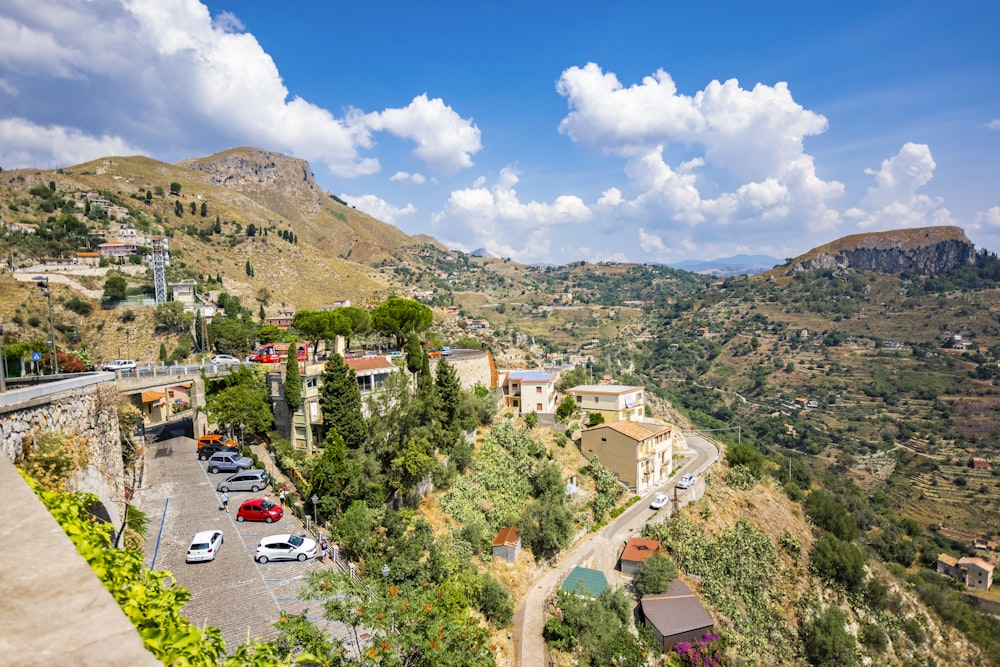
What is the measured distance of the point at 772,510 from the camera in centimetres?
3997

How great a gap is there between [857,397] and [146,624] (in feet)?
373

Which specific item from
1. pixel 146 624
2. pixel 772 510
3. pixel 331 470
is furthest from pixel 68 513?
pixel 772 510

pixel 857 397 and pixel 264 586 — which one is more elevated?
pixel 264 586

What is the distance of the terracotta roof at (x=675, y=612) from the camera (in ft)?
86.2

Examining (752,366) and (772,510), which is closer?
(772,510)

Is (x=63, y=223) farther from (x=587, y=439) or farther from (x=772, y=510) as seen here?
(x=772, y=510)

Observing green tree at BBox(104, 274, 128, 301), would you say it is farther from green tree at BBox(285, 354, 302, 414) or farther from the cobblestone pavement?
green tree at BBox(285, 354, 302, 414)

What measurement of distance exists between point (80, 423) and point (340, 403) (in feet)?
49.9

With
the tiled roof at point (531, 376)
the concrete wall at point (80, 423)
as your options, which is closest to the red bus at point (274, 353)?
the tiled roof at point (531, 376)

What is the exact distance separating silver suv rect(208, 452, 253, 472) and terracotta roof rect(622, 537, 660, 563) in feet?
71.3

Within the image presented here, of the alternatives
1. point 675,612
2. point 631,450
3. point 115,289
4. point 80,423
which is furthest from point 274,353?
point 675,612

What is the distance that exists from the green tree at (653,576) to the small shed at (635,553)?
0.45 metres

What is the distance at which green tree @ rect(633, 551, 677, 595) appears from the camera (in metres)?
28.3

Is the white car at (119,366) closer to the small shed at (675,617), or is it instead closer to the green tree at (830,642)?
the small shed at (675,617)
